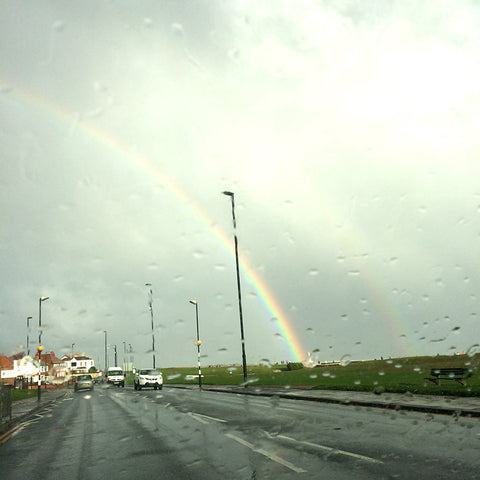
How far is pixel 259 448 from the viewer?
9.41 metres

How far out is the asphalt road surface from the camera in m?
7.31

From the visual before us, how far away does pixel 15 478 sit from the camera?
782 centimetres

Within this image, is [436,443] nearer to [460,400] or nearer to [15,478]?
[15,478]

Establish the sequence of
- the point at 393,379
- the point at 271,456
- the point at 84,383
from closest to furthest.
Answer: the point at 271,456 < the point at 393,379 < the point at 84,383

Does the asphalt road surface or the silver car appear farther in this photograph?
the silver car

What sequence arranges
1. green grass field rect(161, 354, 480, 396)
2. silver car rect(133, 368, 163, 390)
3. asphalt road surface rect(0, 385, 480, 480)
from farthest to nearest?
silver car rect(133, 368, 163, 390)
green grass field rect(161, 354, 480, 396)
asphalt road surface rect(0, 385, 480, 480)

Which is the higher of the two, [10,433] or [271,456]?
[271,456]

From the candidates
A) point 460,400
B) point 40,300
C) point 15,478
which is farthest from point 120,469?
point 40,300

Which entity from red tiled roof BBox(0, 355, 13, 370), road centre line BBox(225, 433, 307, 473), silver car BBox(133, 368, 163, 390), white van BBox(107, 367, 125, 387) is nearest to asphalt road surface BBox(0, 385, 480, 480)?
road centre line BBox(225, 433, 307, 473)

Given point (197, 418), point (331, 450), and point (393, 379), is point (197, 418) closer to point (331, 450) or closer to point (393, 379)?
point (331, 450)

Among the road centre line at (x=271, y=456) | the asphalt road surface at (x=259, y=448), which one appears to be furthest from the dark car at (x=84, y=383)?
the road centre line at (x=271, y=456)

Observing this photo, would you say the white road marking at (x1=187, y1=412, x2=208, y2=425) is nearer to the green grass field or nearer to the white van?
the green grass field

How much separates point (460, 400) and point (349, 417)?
14.6 feet

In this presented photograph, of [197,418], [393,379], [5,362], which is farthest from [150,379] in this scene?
[5,362]
